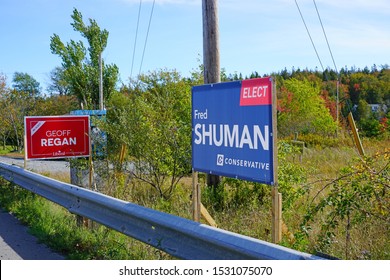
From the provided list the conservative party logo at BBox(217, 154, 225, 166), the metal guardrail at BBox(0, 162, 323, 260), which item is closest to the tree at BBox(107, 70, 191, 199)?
the metal guardrail at BBox(0, 162, 323, 260)

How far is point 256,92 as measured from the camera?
470 centimetres

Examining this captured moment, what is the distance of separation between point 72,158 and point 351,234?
506 cm

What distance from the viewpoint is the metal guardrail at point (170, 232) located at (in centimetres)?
414

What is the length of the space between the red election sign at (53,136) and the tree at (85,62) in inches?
822

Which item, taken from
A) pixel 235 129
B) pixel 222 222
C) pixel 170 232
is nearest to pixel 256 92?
pixel 235 129

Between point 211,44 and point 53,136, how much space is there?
300 centimetres

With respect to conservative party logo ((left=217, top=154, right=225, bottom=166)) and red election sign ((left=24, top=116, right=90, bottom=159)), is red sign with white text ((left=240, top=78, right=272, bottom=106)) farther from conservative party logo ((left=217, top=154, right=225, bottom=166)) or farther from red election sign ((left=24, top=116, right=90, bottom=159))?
red election sign ((left=24, top=116, right=90, bottom=159))

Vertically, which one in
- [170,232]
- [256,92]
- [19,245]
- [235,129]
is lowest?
[19,245]

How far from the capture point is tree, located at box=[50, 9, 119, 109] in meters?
29.7

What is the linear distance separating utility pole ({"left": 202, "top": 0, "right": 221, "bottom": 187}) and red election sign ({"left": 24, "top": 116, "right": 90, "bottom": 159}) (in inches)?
86.6

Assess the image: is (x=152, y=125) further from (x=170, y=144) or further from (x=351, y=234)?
(x=351, y=234)

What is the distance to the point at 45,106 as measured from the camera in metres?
45.9

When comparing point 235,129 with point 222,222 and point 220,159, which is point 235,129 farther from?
point 222,222

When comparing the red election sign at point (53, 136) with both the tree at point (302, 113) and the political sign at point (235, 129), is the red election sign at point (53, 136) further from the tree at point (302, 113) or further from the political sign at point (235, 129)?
the tree at point (302, 113)
